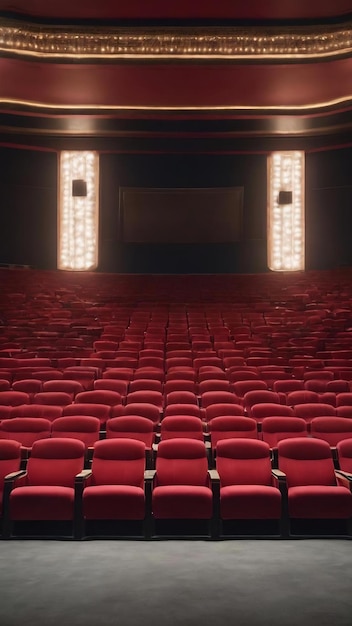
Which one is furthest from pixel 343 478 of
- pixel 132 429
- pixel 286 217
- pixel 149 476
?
pixel 286 217

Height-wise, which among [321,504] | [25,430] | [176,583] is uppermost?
[25,430]

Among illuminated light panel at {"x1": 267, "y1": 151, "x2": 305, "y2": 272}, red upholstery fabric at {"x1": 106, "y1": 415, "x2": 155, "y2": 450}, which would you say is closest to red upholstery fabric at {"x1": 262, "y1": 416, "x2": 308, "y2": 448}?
red upholstery fabric at {"x1": 106, "y1": 415, "x2": 155, "y2": 450}

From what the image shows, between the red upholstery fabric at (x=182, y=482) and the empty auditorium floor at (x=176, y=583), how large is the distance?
17 centimetres

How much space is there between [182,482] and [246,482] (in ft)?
1.28

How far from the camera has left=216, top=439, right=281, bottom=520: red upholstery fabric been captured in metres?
3.55

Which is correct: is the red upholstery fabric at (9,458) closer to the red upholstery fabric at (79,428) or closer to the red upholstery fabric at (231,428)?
the red upholstery fabric at (79,428)

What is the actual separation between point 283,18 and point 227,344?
6.02m

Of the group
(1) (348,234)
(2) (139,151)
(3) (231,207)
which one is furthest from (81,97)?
(1) (348,234)

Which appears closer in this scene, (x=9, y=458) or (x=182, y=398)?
(x=9, y=458)

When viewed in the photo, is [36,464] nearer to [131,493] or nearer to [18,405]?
[131,493]

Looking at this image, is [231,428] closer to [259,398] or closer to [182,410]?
[182,410]

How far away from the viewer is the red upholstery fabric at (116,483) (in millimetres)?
3545

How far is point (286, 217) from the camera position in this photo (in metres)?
13.7

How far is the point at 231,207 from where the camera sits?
1374 cm
